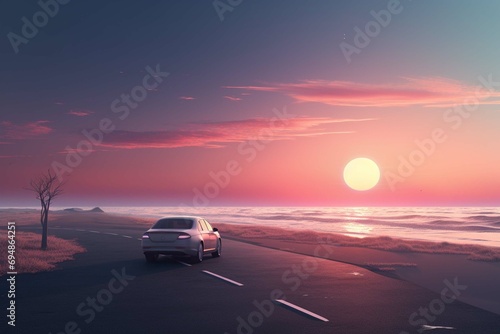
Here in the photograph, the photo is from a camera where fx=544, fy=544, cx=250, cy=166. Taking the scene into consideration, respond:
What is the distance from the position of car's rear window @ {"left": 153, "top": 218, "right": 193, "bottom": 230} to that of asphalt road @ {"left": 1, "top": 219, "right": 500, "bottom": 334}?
236 cm

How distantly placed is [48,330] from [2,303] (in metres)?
3.40

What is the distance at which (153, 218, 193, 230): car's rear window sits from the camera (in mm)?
21320

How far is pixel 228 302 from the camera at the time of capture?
38.5ft

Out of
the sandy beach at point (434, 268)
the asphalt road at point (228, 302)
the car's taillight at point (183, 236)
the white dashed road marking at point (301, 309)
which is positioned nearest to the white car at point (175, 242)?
the car's taillight at point (183, 236)

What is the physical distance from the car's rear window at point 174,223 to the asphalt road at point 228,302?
236cm

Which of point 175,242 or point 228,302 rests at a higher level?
point 175,242

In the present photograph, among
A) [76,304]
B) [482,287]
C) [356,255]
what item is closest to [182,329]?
[76,304]

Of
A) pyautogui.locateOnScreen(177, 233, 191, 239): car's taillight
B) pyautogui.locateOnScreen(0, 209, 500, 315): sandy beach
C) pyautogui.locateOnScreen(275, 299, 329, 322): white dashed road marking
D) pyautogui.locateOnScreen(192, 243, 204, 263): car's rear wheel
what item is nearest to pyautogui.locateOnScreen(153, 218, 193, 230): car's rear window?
pyautogui.locateOnScreen(177, 233, 191, 239): car's taillight

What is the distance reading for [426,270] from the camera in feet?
62.7

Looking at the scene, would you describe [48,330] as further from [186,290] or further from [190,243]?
[190,243]

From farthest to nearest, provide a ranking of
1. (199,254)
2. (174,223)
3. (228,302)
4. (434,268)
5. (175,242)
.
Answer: (174,223) < (199,254) < (175,242) < (434,268) < (228,302)

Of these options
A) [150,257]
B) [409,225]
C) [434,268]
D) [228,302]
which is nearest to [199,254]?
[150,257]

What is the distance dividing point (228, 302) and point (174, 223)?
10.5m

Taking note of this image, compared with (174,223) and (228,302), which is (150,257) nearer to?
(174,223)
